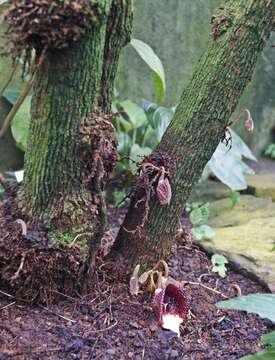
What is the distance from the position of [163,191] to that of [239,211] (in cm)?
127

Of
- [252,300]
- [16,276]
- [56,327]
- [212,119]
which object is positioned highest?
[212,119]

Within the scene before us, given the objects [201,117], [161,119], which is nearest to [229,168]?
[161,119]

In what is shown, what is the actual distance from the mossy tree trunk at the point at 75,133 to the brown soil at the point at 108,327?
3.6 inches

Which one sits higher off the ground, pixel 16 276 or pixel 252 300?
pixel 252 300

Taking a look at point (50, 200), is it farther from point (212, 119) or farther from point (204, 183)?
point (204, 183)

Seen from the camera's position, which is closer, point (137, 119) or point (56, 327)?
point (56, 327)

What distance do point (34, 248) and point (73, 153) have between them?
0.81 feet

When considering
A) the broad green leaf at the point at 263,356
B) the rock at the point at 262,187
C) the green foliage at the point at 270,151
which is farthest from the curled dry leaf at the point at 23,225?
the green foliage at the point at 270,151

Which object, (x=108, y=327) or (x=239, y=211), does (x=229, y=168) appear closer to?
(x=239, y=211)

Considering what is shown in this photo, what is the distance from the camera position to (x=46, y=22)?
3.27ft

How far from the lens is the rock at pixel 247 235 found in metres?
1.84

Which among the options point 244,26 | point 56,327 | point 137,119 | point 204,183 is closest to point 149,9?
point 137,119

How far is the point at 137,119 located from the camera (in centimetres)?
269

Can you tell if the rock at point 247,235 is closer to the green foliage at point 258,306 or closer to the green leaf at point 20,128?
the green foliage at point 258,306
